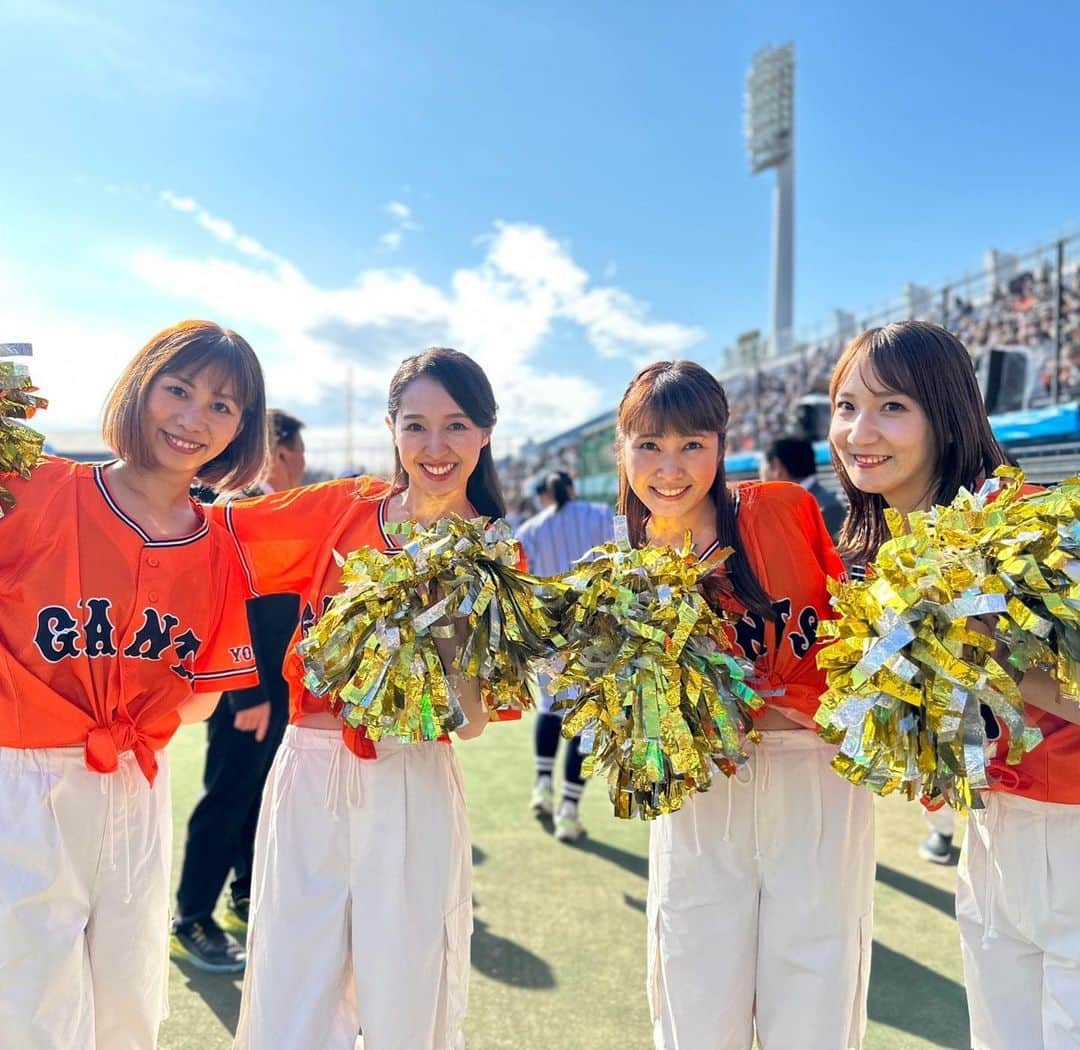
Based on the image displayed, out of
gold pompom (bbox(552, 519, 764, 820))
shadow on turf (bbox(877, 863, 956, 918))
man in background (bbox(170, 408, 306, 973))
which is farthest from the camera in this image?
shadow on turf (bbox(877, 863, 956, 918))

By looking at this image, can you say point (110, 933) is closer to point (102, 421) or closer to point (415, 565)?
point (415, 565)

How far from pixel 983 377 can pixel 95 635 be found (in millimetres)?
7771

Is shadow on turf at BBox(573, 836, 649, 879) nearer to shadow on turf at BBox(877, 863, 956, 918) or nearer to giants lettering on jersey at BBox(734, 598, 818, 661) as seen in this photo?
shadow on turf at BBox(877, 863, 956, 918)

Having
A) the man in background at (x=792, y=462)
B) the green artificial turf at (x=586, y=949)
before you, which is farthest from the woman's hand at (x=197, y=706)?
the man in background at (x=792, y=462)

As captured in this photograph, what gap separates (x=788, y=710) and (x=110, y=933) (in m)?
1.58

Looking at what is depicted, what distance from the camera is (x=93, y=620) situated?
185 centimetres

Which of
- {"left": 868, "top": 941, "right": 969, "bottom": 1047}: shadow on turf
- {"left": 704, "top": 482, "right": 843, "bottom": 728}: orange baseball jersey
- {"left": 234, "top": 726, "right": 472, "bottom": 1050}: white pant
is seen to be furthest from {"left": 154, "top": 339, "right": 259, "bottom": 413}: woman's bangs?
{"left": 868, "top": 941, "right": 969, "bottom": 1047}: shadow on turf

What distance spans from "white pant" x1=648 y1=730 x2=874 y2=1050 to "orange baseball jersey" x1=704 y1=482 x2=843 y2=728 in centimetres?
11

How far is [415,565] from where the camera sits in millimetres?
1713

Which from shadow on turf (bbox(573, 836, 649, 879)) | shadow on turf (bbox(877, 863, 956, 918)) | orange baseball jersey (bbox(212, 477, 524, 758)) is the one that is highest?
orange baseball jersey (bbox(212, 477, 524, 758))

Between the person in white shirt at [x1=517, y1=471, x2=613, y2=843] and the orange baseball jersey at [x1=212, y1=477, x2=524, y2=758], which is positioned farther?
the person in white shirt at [x1=517, y1=471, x2=613, y2=843]

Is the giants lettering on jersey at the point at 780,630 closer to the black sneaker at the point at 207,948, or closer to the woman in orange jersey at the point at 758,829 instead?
the woman in orange jersey at the point at 758,829

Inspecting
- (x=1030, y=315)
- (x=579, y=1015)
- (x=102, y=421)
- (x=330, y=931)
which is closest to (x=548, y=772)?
(x=579, y=1015)

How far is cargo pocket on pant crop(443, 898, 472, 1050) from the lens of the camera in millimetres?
1814
